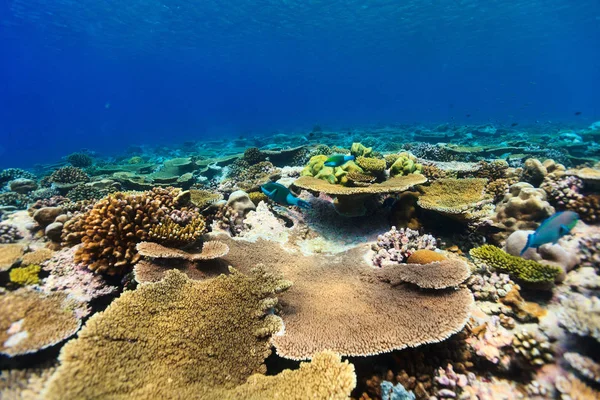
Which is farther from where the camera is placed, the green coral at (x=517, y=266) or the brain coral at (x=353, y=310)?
the green coral at (x=517, y=266)

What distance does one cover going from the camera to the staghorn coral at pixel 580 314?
266 cm

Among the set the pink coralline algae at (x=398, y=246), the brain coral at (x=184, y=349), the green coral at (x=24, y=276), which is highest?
the green coral at (x=24, y=276)

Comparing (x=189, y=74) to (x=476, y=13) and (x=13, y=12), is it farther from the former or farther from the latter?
(x=476, y=13)

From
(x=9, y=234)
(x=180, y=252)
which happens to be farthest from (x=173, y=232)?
(x=9, y=234)

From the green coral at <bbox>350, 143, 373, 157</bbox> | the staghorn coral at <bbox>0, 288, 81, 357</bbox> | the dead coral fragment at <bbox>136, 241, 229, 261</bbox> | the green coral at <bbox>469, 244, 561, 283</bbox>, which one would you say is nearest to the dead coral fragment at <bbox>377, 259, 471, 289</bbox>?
the green coral at <bbox>469, 244, 561, 283</bbox>

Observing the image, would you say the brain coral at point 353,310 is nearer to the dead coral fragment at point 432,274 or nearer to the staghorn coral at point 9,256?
the dead coral fragment at point 432,274

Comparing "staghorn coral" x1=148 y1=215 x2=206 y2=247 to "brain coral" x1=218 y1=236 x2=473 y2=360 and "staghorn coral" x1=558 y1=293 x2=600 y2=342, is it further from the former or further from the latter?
"staghorn coral" x1=558 y1=293 x2=600 y2=342

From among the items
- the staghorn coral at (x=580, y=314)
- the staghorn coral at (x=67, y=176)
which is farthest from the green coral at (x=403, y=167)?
the staghorn coral at (x=67, y=176)

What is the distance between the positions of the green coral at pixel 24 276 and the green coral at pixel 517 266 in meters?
6.33

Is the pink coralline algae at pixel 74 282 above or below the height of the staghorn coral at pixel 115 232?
below

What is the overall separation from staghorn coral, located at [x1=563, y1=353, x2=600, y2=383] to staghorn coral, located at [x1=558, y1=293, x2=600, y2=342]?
0.23m

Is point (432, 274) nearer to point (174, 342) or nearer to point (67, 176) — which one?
point (174, 342)

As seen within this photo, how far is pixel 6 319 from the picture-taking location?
267 centimetres

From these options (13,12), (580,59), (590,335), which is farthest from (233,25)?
(580,59)
